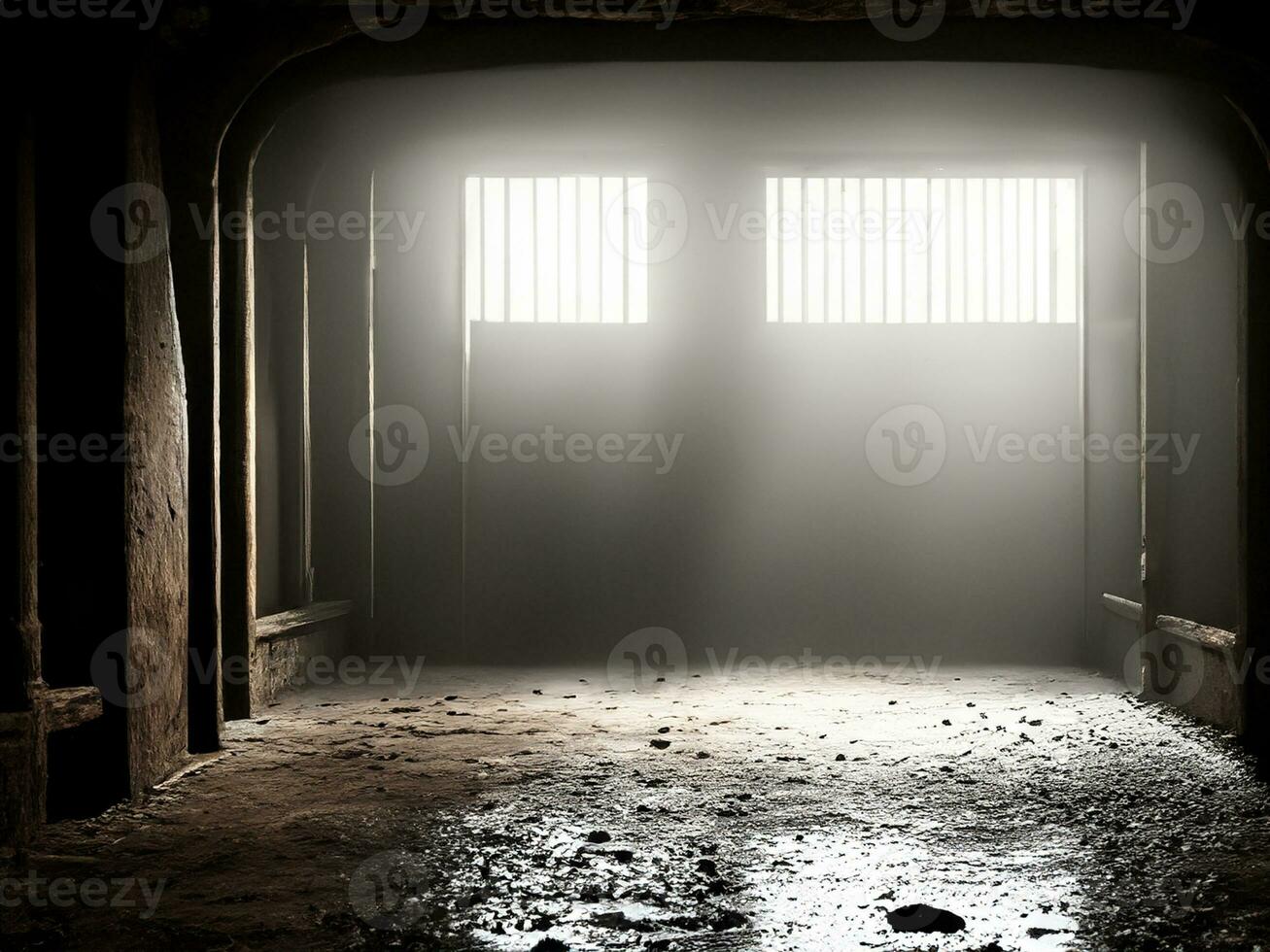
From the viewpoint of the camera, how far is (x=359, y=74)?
14.1 ft

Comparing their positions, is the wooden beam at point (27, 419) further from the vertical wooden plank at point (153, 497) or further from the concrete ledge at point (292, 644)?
the concrete ledge at point (292, 644)

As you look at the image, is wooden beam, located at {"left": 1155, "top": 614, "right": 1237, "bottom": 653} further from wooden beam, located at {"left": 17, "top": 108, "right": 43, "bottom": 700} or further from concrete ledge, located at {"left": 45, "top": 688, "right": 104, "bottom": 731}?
wooden beam, located at {"left": 17, "top": 108, "right": 43, "bottom": 700}

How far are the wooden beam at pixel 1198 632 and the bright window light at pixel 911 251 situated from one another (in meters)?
2.48

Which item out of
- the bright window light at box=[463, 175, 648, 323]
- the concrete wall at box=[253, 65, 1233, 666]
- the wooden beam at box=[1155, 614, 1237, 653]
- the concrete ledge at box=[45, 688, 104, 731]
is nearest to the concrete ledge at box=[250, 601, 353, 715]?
the concrete wall at box=[253, 65, 1233, 666]

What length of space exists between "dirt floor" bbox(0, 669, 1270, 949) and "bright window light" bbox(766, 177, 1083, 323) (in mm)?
2902

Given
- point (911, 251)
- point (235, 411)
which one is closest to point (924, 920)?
point (235, 411)

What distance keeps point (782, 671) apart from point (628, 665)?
0.93 m

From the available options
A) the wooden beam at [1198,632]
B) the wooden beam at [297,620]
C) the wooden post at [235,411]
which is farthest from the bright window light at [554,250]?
the wooden beam at [1198,632]

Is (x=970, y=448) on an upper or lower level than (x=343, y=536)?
upper

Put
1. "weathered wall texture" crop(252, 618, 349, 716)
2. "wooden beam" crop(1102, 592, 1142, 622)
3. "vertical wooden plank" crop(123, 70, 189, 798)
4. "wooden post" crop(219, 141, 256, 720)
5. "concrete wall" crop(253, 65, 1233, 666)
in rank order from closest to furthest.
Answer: "vertical wooden plank" crop(123, 70, 189, 798) → "wooden post" crop(219, 141, 256, 720) → "weathered wall texture" crop(252, 618, 349, 716) → "wooden beam" crop(1102, 592, 1142, 622) → "concrete wall" crop(253, 65, 1233, 666)

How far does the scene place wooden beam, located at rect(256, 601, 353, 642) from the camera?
4992 mm

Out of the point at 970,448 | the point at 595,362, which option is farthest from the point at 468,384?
the point at 970,448

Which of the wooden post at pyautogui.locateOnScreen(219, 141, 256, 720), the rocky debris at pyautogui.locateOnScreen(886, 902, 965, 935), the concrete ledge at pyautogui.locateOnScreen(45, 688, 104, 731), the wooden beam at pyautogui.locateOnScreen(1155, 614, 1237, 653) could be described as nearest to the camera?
the rocky debris at pyautogui.locateOnScreen(886, 902, 965, 935)

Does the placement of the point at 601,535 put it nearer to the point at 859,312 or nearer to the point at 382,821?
the point at 859,312
